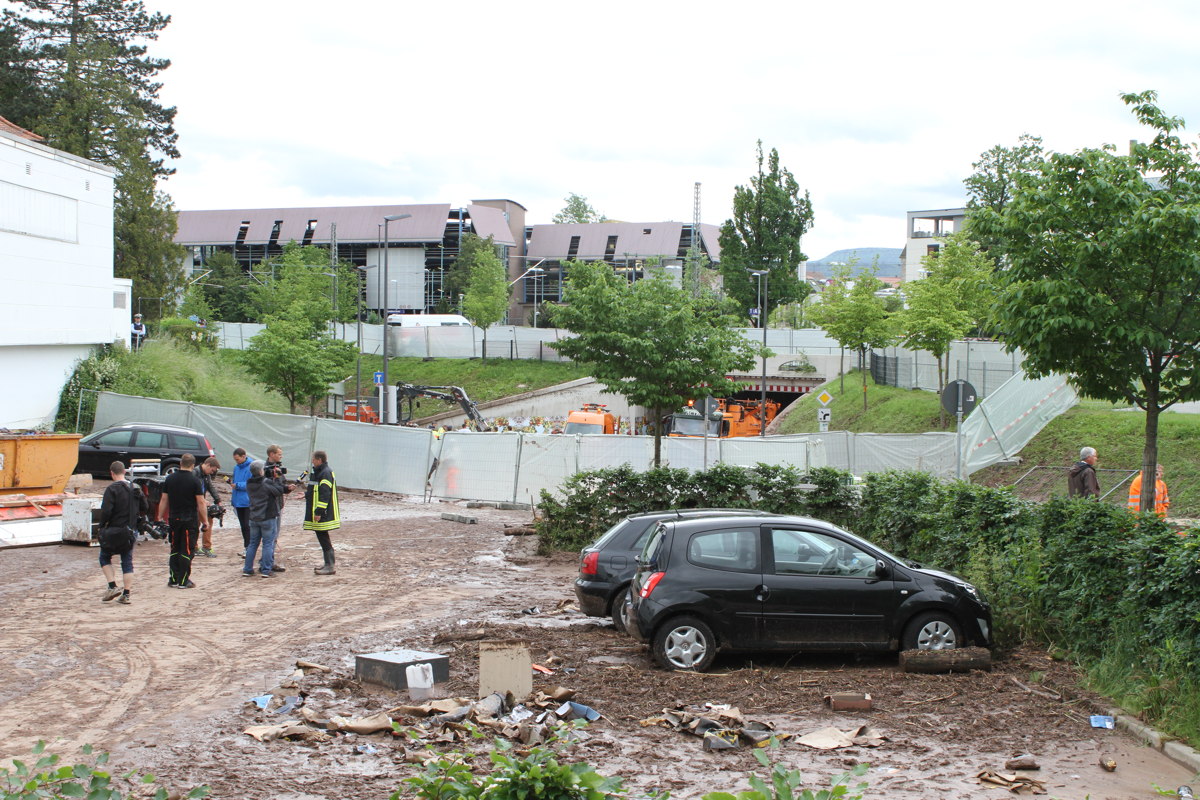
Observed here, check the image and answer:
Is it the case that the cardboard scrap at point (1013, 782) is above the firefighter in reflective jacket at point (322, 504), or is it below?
below

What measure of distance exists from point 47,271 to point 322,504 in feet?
67.8

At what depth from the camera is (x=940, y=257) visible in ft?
127

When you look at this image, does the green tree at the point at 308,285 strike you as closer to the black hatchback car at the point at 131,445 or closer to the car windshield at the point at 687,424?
the car windshield at the point at 687,424

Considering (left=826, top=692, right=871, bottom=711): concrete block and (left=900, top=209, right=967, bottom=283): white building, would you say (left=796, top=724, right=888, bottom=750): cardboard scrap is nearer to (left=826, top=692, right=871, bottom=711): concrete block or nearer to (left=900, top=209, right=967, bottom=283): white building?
(left=826, top=692, right=871, bottom=711): concrete block

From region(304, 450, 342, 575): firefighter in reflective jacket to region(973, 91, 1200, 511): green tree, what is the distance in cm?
897

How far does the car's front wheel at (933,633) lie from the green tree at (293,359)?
33932 millimetres

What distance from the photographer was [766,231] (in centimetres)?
6203

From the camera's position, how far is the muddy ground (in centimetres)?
676

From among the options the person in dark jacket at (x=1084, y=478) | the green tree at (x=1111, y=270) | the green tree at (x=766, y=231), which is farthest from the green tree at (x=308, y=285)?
the green tree at (x=1111, y=270)

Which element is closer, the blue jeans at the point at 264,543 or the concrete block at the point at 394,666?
the concrete block at the point at 394,666

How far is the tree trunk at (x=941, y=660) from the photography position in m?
9.37

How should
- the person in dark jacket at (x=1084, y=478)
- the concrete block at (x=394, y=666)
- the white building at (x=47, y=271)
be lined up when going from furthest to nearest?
the white building at (x=47, y=271) → the person in dark jacket at (x=1084, y=478) → the concrete block at (x=394, y=666)

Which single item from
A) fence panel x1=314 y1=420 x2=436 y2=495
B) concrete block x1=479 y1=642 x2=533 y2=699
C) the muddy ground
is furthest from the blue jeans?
fence panel x1=314 y1=420 x2=436 y2=495

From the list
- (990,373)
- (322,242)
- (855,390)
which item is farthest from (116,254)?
(322,242)
